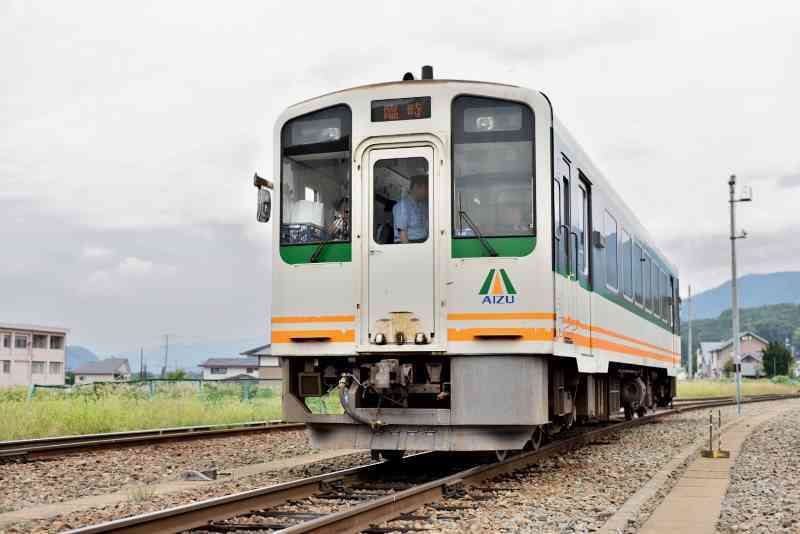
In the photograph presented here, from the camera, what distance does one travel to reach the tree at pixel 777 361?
98312 millimetres

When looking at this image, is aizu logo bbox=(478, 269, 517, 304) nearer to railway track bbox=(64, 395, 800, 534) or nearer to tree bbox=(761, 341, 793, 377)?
railway track bbox=(64, 395, 800, 534)

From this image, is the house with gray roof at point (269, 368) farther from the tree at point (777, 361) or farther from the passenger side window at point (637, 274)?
the tree at point (777, 361)

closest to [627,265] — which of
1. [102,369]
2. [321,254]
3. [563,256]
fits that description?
[563,256]

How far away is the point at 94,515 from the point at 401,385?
2.82 meters

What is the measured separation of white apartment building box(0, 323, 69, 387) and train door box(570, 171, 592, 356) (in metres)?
71.9

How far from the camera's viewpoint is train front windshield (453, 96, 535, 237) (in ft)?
29.1

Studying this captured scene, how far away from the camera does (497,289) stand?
8742 millimetres

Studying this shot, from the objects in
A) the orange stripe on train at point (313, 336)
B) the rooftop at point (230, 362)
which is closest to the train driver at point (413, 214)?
the orange stripe on train at point (313, 336)

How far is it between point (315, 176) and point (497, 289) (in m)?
2.16

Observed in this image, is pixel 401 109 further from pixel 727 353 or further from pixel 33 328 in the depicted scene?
pixel 727 353

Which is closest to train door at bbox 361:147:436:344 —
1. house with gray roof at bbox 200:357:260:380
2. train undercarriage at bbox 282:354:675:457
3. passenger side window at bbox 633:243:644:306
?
train undercarriage at bbox 282:354:675:457

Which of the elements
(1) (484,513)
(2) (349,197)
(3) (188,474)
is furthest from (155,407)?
(1) (484,513)

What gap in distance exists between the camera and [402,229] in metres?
9.09

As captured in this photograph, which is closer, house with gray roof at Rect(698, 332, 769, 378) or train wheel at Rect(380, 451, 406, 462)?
train wheel at Rect(380, 451, 406, 462)
